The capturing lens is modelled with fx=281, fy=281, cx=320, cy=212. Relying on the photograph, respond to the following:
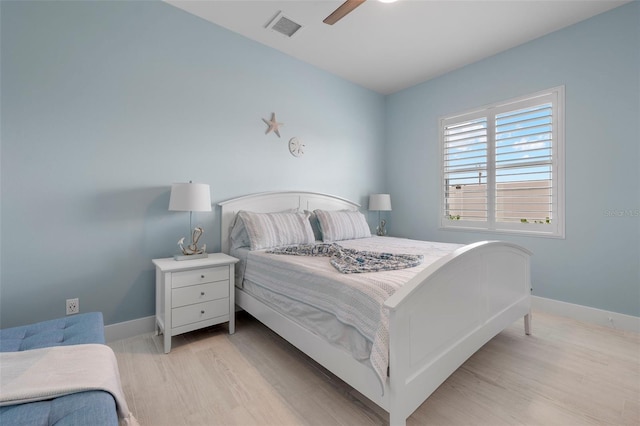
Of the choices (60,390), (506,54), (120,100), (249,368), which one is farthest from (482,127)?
(60,390)

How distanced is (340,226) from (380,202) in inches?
45.8

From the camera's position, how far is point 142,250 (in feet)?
8.04

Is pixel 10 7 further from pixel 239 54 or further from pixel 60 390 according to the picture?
pixel 60 390

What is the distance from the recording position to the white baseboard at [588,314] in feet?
8.19

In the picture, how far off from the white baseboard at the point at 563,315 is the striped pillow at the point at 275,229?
115 centimetres

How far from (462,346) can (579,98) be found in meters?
2.80

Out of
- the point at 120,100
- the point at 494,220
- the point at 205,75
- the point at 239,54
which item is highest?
the point at 239,54

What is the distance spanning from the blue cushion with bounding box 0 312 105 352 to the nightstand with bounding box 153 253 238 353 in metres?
0.55

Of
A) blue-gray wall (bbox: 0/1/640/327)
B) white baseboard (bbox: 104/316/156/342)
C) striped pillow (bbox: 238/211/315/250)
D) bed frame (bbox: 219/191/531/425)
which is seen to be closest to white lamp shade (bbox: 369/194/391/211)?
blue-gray wall (bbox: 0/1/640/327)

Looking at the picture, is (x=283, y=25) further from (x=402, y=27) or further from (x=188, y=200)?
(x=188, y=200)

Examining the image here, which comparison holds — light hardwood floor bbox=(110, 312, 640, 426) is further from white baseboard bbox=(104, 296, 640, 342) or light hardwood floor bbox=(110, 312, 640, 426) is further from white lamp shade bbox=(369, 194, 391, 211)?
white lamp shade bbox=(369, 194, 391, 211)

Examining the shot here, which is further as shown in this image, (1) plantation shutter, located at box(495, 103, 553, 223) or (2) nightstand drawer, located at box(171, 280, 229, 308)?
(1) plantation shutter, located at box(495, 103, 553, 223)

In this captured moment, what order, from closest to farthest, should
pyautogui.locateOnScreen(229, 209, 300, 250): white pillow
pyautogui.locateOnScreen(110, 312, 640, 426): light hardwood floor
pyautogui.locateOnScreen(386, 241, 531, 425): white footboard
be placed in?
pyautogui.locateOnScreen(386, 241, 531, 425): white footboard < pyautogui.locateOnScreen(110, 312, 640, 426): light hardwood floor < pyautogui.locateOnScreen(229, 209, 300, 250): white pillow

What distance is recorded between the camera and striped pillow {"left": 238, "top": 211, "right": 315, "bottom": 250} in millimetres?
2635
